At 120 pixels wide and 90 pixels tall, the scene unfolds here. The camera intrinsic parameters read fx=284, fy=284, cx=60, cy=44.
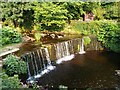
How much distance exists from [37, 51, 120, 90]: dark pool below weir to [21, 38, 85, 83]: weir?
14 cm

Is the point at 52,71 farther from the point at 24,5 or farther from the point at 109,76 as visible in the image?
the point at 24,5

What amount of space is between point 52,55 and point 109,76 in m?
1.08

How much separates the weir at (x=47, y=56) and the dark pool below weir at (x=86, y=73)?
5.4 inches

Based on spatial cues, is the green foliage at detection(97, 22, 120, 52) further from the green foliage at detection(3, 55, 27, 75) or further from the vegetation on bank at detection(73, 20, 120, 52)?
the green foliage at detection(3, 55, 27, 75)

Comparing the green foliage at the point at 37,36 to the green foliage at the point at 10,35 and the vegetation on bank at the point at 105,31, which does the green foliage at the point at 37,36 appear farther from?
the vegetation on bank at the point at 105,31

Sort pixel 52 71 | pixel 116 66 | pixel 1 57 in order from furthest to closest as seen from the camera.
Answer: pixel 116 66
pixel 52 71
pixel 1 57

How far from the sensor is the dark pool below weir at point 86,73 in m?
3.66

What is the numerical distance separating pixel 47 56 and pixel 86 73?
785 millimetres

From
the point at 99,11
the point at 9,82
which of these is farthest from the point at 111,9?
the point at 9,82

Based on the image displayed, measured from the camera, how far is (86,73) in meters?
4.02

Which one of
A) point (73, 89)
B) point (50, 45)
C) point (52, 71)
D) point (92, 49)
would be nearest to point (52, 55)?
point (50, 45)

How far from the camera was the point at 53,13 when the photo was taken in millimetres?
4660

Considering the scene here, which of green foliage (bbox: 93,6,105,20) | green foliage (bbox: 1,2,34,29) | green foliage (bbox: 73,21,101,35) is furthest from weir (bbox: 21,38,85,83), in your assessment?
green foliage (bbox: 1,2,34,29)

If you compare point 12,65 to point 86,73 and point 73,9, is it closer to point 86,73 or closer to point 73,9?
point 86,73
